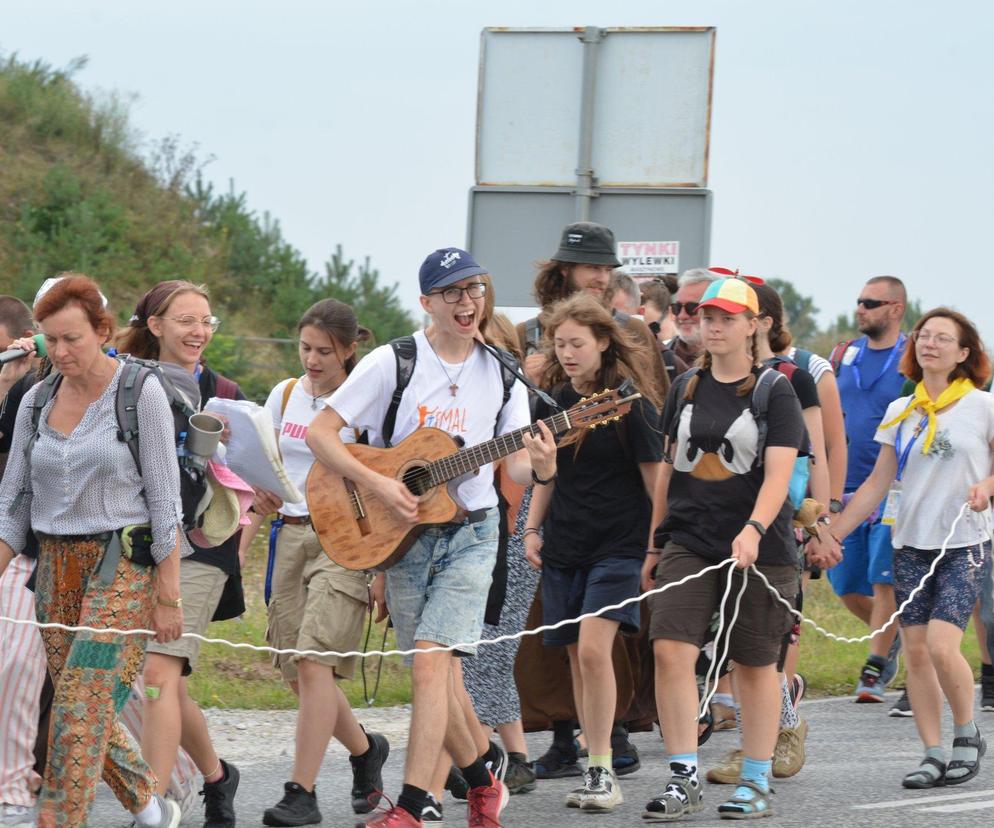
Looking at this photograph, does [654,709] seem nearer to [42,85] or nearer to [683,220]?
[683,220]

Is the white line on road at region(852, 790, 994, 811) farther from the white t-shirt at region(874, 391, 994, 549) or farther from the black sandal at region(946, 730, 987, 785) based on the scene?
the white t-shirt at region(874, 391, 994, 549)

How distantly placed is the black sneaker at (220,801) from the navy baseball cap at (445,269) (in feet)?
6.60

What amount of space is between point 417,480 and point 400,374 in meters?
0.39

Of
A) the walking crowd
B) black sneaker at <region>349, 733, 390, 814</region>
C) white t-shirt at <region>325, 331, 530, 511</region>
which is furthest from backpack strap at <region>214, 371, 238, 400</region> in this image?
black sneaker at <region>349, 733, 390, 814</region>

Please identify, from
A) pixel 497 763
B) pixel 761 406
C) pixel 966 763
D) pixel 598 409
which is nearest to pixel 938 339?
pixel 761 406

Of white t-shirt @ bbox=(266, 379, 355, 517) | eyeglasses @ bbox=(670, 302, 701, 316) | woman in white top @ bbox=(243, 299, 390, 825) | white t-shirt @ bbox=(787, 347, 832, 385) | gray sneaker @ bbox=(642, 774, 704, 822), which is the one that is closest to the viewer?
gray sneaker @ bbox=(642, 774, 704, 822)

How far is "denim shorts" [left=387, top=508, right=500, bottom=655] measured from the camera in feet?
20.9

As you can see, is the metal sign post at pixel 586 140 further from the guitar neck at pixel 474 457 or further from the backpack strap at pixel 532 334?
the guitar neck at pixel 474 457

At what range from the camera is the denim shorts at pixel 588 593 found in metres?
7.39

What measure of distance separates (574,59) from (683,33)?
2.42ft

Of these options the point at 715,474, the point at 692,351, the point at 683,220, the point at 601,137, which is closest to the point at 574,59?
the point at 601,137

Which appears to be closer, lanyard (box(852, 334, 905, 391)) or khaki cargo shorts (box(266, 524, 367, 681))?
khaki cargo shorts (box(266, 524, 367, 681))

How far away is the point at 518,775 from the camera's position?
25.0 feet

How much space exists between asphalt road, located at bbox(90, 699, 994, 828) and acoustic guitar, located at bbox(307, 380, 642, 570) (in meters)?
1.19
